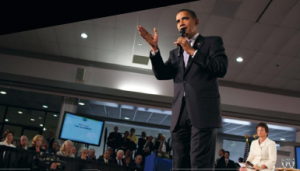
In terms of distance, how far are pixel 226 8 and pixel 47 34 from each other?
4.31 m

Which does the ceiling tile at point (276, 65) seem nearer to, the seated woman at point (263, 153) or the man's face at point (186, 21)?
the seated woman at point (263, 153)

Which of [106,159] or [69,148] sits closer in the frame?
[69,148]

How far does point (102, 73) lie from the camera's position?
749 cm

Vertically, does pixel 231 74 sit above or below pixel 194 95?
above

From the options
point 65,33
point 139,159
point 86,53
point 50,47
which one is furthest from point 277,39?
point 50,47

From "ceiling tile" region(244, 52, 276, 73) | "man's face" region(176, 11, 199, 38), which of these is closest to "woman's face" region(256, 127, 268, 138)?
"man's face" region(176, 11, 199, 38)

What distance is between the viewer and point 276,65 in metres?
6.66

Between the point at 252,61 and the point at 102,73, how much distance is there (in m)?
4.05

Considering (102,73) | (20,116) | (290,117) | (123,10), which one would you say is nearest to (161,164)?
(123,10)

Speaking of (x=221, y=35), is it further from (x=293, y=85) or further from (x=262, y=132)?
(x=293, y=85)

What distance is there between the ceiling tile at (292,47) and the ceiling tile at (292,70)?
0.32 metres

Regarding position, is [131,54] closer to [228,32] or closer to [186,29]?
[228,32]

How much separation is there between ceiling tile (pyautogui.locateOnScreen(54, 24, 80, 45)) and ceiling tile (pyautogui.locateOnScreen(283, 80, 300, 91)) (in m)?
6.05

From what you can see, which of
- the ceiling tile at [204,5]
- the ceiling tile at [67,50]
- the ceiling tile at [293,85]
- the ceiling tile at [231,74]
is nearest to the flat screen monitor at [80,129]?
the ceiling tile at [67,50]
